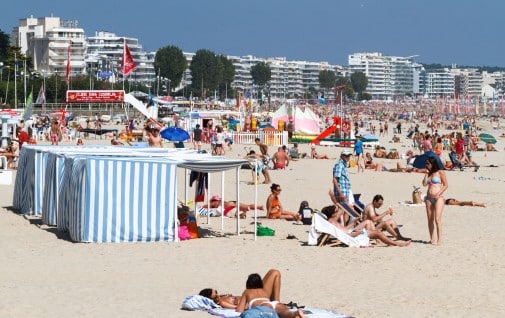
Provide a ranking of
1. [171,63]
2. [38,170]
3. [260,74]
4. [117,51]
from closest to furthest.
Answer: [38,170]
[171,63]
[117,51]
[260,74]

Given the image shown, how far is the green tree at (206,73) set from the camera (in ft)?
501

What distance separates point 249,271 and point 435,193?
3.06 m

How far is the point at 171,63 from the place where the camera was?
452 feet

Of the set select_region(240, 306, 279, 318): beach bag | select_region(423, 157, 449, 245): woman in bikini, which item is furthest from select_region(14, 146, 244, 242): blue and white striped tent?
select_region(240, 306, 279, 318): beach bag

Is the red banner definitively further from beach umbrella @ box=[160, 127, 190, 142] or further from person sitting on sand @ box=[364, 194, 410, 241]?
person sitting on sand @ box=[364, 194, 410, 241]

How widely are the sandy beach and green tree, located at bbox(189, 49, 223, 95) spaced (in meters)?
137

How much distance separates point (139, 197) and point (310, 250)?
7.17 feet

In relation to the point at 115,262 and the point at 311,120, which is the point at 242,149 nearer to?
the point at 311,120

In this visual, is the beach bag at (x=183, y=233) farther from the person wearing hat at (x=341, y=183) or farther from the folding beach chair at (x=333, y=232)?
the person wearing hat at (x=341, y=183)

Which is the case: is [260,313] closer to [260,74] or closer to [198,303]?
[198,303]

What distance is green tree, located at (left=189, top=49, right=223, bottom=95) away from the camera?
152750 millimetres

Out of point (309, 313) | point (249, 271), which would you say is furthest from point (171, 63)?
point (309, 313)

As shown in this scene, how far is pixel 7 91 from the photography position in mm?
68562

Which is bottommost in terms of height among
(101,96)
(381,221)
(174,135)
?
(381,221)
